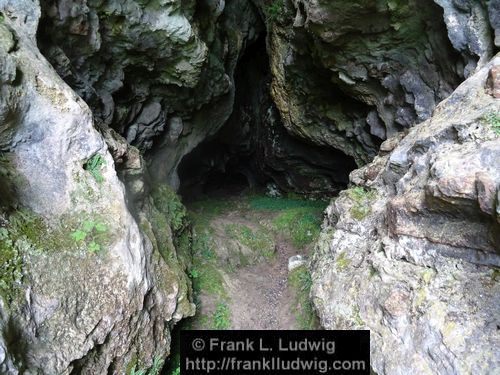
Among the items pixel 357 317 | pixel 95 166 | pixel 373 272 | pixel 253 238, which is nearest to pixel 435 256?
pixel 373 272

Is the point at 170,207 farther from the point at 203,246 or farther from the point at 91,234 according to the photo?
the point at 91,234

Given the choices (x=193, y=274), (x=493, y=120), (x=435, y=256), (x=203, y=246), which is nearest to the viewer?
(x=493, y=120)

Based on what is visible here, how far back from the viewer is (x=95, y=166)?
5266 millimetres

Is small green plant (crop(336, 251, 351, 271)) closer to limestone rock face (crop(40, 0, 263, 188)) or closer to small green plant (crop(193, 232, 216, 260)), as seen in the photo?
small green plant (crop(193, 232, 216, 260))

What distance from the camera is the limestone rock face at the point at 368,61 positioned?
21.8 feet

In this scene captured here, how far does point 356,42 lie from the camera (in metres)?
8.77

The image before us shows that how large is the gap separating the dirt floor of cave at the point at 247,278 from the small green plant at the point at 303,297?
0.05 meters

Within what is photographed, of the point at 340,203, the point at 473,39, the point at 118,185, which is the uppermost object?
the point at 473,39

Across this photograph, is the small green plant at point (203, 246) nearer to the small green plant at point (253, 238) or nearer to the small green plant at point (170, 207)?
the small green plant at point (170, 207)

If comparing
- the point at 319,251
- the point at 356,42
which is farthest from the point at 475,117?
the point at 356,42

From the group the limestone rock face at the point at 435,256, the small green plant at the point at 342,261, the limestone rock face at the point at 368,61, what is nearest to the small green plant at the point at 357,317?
the limestone rock face at the point at 435,256

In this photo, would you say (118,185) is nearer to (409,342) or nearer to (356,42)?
(409,342)

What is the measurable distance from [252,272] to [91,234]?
556 centimetres

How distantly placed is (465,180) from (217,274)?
Answer: 6165 mm
